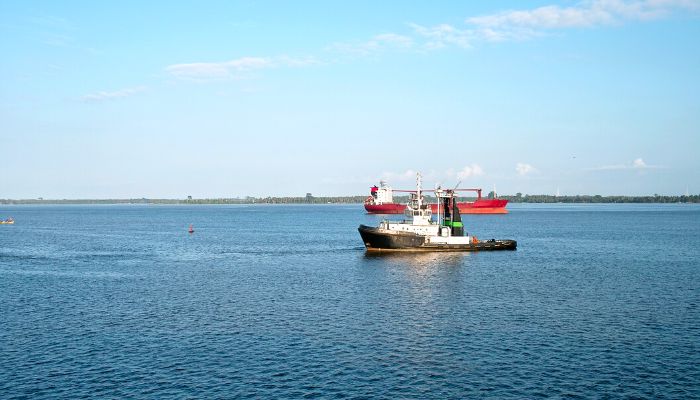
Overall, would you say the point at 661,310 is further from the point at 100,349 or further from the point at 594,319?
the point at 100,349

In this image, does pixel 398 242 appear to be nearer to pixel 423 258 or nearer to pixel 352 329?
pixel 423 258

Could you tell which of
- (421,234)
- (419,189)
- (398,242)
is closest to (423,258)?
(398,242)

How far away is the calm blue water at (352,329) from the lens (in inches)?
1412

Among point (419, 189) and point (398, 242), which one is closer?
point (398, 242)

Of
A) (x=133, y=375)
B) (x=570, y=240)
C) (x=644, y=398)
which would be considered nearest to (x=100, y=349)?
(x=133, y=375)

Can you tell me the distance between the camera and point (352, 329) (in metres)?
48.4

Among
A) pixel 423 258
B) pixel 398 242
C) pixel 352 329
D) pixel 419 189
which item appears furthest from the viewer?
pixel 419 189

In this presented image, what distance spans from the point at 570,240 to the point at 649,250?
26.9 meters

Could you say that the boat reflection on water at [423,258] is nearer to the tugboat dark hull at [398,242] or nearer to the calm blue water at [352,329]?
the tugboat dark hull at [398,242]

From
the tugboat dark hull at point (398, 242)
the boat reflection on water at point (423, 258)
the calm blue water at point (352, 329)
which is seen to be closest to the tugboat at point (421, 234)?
the tugboat dark hull at point (398, 242)

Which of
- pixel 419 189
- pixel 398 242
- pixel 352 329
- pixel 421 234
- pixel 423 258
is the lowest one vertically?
pixel 352 329

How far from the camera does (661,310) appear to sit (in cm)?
5475

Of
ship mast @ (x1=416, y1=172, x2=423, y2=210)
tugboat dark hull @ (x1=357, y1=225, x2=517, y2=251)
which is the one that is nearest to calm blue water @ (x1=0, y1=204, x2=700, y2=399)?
tugboat dark hull @ (x1=357, y1=225, x2=517, y2=251)

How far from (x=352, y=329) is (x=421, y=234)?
56197mm
